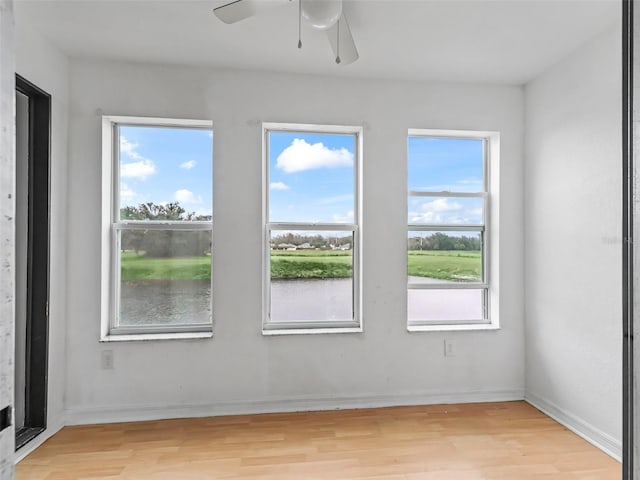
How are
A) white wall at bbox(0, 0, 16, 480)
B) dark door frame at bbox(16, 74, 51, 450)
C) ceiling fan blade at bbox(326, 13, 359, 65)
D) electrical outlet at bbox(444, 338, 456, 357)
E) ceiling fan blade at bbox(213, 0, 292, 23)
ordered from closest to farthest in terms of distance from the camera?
white wall at bbox(0, 0, 16, 480), ceiling fan blade at bbox(213, 0, 292, 23), ceiling fan blade at bbox(326, 13, 359, 65), dark door frame at bbox(16, 74, 51, 450), electrical outlet at bbox(444, 338, 456, 357)

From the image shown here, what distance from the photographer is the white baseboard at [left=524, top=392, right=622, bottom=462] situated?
226cm

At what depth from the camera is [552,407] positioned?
276 cm

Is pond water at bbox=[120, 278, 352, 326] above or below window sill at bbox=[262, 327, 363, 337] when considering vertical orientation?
above

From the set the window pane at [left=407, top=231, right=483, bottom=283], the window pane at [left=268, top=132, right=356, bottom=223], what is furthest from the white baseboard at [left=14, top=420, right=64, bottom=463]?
the window pane at [left=407, top=231, right=483, bottom=283]

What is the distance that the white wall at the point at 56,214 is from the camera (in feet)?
8.04

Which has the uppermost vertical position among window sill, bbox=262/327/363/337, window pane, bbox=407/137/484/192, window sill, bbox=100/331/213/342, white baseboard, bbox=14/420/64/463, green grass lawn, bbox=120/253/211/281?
window pane, bbox=407/137/484/192

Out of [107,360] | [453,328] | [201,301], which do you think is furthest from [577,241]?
[107,360]

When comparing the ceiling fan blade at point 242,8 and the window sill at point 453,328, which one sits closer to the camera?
the ceiling fan blade at point 242,8

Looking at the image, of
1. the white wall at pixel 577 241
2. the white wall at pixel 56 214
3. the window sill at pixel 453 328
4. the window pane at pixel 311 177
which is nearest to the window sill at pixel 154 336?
the white wall at pixel 56 214

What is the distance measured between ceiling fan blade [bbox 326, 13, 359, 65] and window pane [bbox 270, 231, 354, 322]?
4.53ft

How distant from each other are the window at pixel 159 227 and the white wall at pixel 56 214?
0.29 meters

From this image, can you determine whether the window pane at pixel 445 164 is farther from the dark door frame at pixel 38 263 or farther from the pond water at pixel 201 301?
the dark door frame at pixel 38 263

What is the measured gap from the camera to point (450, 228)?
3.21 metres

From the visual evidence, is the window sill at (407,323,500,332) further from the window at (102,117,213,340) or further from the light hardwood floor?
the window at (102,117,213,340)
